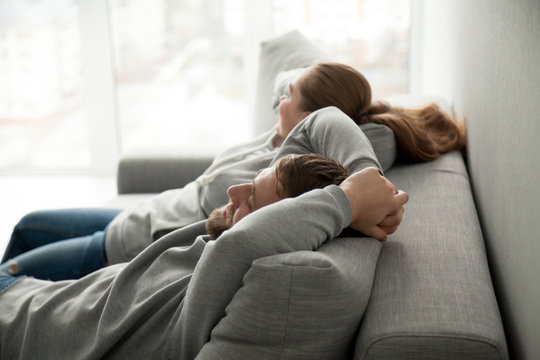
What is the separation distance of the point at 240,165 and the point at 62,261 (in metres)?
0.53

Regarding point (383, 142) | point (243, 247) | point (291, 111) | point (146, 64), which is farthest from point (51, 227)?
point (146, 64)

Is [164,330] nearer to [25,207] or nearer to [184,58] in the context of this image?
[25,207]

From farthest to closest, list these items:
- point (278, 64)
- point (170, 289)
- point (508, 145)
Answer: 1. point (278, 64)
2. point (170, 289)
3. point (508, 145)

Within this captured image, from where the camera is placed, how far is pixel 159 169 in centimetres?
230

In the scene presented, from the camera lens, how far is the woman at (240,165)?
170 centimetres

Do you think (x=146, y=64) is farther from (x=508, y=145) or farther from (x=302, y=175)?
(x=508, y=145)

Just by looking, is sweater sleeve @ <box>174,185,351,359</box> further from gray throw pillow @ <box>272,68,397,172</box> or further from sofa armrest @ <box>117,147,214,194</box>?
sofa armrest @ <box>117,147,214,194</box>

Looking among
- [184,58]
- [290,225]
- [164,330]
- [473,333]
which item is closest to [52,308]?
[164,330]

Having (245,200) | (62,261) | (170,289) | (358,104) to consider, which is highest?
(358,104)

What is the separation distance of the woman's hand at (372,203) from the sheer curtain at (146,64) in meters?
2.73

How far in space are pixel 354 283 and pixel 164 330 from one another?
385 mm

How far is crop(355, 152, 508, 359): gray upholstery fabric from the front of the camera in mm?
959

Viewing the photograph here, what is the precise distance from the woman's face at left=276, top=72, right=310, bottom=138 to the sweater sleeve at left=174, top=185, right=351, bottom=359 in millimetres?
681

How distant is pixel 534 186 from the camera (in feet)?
2.93
